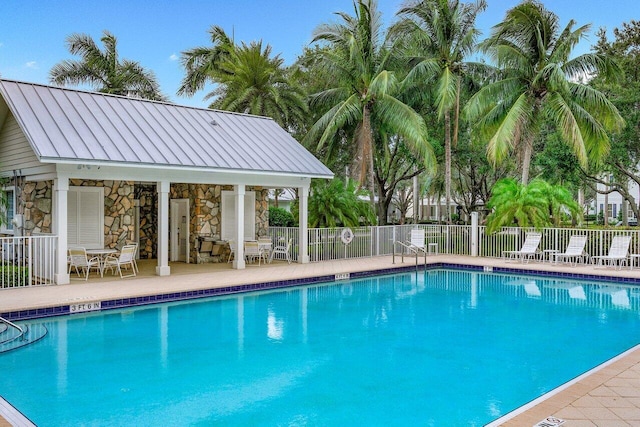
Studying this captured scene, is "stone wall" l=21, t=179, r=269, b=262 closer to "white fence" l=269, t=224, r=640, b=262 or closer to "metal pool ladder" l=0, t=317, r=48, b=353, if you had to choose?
"white fence" l=269, t=224, r=640, b=262

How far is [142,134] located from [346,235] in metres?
7.39

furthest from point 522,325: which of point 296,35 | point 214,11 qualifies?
point 296,35

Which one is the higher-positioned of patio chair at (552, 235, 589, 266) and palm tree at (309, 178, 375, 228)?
palm tree at (309, 178, 375, 228)

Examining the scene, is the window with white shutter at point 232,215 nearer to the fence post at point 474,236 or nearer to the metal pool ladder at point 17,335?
the fence post at point 474,236

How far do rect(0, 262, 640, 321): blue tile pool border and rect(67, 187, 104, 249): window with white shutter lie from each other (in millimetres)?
4727

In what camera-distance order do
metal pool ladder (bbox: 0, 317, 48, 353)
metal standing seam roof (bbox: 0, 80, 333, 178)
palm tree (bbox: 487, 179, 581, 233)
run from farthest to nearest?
palm tree (bbox: 487, 179, 581, 233) → metal standing seam roof (bbox: 0, 80, 333, 178) → metal pool ladder (bbox: 0, 317, 48, 353)

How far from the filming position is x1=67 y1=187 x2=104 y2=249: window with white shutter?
14555mm

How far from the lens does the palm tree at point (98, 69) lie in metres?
24.2

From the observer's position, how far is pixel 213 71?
23.7 meters

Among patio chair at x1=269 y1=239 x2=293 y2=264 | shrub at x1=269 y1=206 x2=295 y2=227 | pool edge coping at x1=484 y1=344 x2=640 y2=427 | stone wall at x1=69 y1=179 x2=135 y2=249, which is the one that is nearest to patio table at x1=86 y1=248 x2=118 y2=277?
stone wall at x1=69 y1=179 x2=135 y2=249

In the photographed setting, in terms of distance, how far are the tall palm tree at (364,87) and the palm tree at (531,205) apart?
3.20m

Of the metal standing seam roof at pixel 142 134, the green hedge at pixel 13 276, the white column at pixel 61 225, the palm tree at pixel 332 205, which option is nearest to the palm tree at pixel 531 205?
the palm tree at pixel 332 205

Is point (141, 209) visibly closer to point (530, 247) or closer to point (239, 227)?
point (239, 227)

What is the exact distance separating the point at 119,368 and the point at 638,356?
683 centimetres
